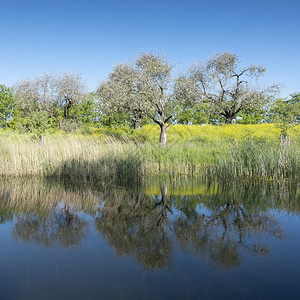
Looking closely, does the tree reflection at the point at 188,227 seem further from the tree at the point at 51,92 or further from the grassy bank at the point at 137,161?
the tree at the point at 51,92

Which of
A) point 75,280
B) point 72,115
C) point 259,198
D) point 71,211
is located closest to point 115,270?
point 75,280

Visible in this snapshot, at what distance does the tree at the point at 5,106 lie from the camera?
49125mm

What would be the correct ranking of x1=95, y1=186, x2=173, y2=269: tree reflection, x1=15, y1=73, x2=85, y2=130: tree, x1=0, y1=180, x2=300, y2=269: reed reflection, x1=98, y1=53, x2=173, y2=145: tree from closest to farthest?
1. x1=95, y1=186, x2=173, y2=269: tree reflection
2. x1=0, y1=180, x2=300, y2=269: reed reflection
3. x1=98, y1=53, x2=173, y2=145: tree
4. x1=15, y1=73, x2=85, y2=130: tree

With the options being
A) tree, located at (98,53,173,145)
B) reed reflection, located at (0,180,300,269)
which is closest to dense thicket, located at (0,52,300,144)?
tree, located at (98,53,173,145)

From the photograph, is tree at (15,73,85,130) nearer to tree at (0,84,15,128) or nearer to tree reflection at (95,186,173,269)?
Answer: tree at (0,84,15,128)

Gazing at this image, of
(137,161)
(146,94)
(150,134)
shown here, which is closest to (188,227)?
(137,161)

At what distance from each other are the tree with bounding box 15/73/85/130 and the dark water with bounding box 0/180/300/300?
32666 millimetres

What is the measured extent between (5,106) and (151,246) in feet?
174

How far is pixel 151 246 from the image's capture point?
468cm

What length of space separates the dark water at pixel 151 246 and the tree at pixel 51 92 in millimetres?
32666

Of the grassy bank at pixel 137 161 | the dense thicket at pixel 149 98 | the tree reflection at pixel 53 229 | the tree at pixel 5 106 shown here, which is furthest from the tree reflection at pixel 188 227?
the tree at pixel 5 106

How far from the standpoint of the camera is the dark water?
3.45m

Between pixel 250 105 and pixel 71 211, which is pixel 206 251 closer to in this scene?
pixel 71 211

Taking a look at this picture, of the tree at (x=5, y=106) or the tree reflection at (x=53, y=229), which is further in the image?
the tree at (x=5, y=106)
